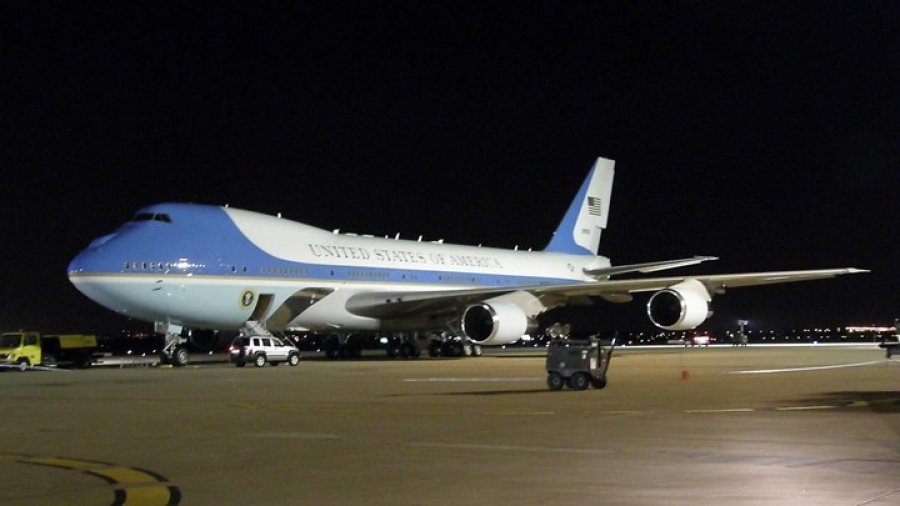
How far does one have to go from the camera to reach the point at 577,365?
75.3 feet

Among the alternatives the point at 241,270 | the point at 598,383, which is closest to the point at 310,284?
the point at 241,270

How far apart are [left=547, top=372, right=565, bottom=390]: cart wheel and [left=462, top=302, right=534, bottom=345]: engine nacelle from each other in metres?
15.7

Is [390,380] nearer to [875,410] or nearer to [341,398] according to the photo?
[341,398]

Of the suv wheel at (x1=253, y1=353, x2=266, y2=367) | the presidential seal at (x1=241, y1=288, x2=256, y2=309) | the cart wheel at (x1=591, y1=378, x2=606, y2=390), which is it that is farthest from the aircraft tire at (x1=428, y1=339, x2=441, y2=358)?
the cart wheel at (x1=591, y1=378, x2=606, y2=390)

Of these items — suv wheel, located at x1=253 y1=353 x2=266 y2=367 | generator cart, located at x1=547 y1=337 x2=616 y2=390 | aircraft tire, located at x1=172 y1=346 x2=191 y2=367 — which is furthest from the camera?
aircraft tire, located at x1=172 y1=346 x2=191 y2=367

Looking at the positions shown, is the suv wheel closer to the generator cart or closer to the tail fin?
the generator cart

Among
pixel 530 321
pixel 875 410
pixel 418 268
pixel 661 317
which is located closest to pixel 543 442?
pixel 875 410

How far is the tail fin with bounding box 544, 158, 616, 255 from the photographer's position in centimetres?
5628

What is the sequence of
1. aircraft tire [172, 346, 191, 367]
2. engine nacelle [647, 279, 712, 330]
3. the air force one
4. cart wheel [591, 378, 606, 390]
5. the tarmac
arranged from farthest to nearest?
1. engine nacelle [647, 279, 712, 330]
2. aircraft tire [172, 346, 191, 367]
3. the air force one
4. cart wheel [591, 378, 606, 390]
5. the tarmac

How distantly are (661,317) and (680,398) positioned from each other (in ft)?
63.6

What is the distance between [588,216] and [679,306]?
751 inches

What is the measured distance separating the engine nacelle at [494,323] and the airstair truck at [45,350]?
15343 mm

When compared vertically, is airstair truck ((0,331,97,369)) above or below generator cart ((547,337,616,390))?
above

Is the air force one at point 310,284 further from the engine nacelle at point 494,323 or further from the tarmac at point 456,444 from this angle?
the tarmac at point 456,444
